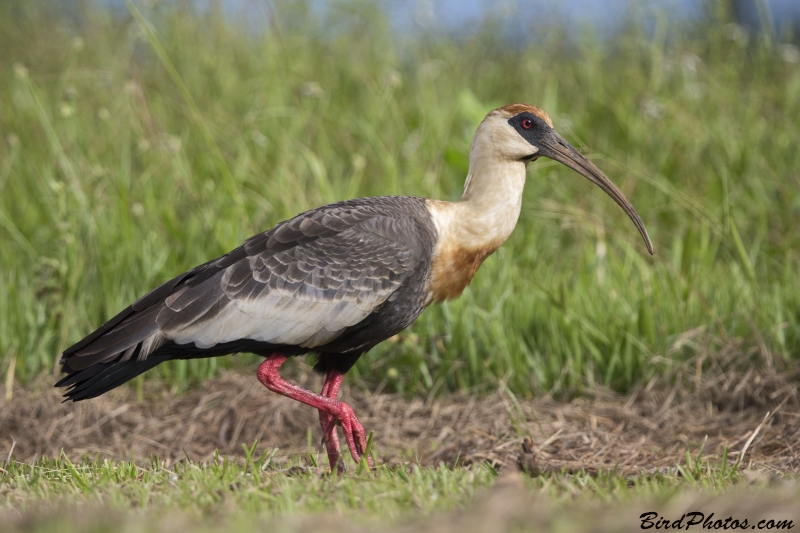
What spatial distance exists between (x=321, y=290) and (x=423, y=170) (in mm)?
3436

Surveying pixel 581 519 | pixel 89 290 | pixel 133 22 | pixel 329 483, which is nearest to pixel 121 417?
pixel 89 290

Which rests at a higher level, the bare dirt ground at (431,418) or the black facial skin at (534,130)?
the black facial skin at (534,130)

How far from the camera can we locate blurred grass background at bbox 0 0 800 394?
6.12 metres

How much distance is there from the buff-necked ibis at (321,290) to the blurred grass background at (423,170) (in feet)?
2.87

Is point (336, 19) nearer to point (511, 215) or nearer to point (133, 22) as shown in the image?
point (133, 22)

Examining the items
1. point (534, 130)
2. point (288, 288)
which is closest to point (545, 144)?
point (534, 130)

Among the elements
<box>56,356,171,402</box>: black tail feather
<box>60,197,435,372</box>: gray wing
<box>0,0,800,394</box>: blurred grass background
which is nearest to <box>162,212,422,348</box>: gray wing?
<box>60,197,435,372</box>: gray wing

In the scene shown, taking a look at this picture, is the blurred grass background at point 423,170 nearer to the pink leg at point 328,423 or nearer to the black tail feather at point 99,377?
the pink leg at point 328,423

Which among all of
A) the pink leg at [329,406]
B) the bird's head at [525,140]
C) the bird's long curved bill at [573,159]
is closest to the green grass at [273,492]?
the pink leg at [329,406]

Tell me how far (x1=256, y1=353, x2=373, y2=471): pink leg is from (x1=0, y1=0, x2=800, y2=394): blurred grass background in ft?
4.28

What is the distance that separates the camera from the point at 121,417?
5.84 meters

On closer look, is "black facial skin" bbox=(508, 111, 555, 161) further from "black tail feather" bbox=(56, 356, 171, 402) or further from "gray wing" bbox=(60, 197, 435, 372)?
"black tail feather" bbox=(56, 356, 171, 402)

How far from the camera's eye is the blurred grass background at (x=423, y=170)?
612 centimetres

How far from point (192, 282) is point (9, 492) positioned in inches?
58.2
